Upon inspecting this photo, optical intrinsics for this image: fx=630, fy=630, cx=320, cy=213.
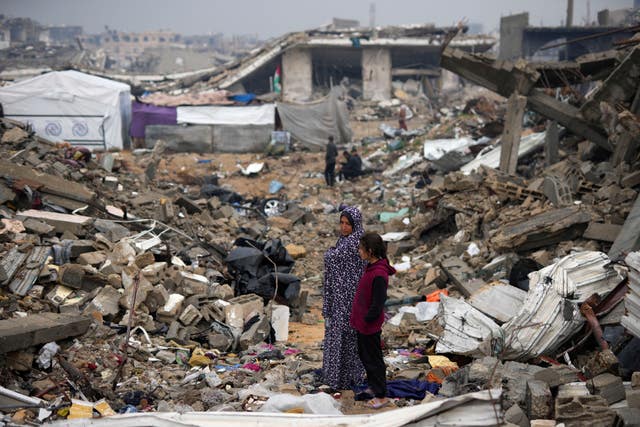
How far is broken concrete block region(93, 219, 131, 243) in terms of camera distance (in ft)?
25.6

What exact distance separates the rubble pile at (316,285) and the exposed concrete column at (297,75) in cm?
1542

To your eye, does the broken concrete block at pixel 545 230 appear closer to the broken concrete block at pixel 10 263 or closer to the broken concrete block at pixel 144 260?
the broken concrete block at pixel 144 260

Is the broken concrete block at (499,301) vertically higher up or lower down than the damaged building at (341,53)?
lower down

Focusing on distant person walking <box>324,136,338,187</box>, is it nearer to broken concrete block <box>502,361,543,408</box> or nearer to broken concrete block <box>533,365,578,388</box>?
broken concrete block <box>502,361,543,408</box>

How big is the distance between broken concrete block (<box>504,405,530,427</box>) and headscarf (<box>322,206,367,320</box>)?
1401 mm

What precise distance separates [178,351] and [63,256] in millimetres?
1994

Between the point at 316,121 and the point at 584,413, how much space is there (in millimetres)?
18206

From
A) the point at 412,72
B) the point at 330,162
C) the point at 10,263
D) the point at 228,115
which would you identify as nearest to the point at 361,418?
the point at 10,263

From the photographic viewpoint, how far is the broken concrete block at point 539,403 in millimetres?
3938

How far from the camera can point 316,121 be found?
21.4m

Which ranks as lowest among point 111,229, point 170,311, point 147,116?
point 170,311

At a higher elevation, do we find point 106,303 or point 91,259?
Answer: point 91,259

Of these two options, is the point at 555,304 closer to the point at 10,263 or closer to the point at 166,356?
the point at 166,356

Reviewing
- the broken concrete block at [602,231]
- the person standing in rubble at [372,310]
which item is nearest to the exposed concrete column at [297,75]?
the broken concrete block at [602,231]
